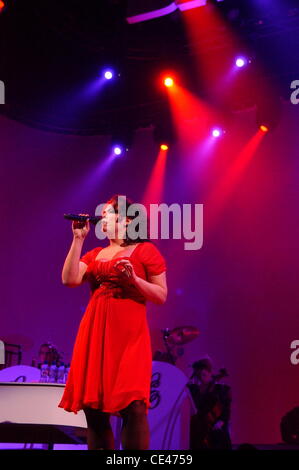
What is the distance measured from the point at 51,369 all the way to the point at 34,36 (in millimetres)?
3775

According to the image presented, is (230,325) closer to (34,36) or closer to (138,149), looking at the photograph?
(138,149)

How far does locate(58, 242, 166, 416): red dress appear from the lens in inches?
92.7

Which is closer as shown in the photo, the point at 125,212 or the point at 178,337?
the point at 125,212

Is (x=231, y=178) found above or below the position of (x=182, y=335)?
above

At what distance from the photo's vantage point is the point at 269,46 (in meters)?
5.81

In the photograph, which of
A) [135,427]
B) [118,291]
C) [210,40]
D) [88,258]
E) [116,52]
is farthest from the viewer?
[116,52]

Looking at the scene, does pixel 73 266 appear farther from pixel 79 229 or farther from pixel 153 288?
pixel 153 288

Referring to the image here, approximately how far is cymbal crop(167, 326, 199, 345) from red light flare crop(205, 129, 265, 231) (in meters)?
1.27

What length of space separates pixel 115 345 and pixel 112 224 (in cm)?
61

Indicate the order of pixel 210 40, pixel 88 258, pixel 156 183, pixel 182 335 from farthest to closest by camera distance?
pixel 156 183
pixel 182 335
pixel 210 40
pixel 88 258

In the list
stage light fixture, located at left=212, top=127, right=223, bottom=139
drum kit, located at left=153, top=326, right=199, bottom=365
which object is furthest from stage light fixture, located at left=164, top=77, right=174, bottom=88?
drum kit, located at left=153, top=326, right=199, bottom=365

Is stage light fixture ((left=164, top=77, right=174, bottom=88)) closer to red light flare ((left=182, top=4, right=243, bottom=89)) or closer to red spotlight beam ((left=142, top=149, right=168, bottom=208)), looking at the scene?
red light flare ((left=182, top=4, right=243, bottom=89))

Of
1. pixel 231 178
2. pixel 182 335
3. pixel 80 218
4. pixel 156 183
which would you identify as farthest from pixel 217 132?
pixel 80 218

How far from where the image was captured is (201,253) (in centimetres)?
697
